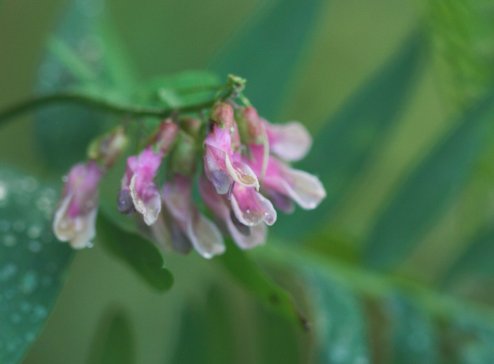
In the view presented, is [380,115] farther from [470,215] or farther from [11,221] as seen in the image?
[11,221]

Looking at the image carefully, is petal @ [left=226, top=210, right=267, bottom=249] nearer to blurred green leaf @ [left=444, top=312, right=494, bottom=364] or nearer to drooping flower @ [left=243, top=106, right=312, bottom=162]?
drooping flower @ [left=243, top=106, right=312, bottom=162]

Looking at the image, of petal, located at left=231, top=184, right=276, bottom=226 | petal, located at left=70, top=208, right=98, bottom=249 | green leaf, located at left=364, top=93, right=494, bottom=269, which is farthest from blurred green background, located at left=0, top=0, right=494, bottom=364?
petal, located at left=231, top=184, right=276, bottom=226

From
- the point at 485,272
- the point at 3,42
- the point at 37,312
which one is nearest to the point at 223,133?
the point at 37,312

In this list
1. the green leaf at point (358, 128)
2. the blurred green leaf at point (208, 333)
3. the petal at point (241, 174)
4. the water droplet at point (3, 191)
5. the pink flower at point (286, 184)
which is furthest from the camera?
the green leaf at point (358, 128)

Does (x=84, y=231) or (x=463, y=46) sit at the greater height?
(x=463, y=46)

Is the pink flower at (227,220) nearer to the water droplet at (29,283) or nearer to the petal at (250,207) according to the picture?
the petal at (250,207)

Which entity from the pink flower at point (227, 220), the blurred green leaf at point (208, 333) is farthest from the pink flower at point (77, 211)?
the blurred green leaf at point (208, 333)

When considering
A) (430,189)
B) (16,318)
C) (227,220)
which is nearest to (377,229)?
(430,189)

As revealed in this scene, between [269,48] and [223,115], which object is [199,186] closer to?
[223,115]
